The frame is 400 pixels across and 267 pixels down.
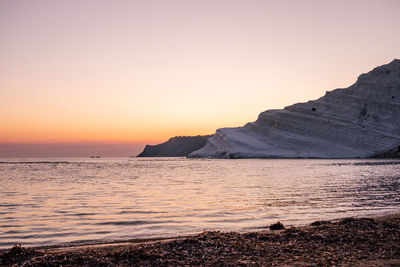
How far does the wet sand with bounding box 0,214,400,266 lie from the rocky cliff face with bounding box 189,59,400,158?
88.4 meters

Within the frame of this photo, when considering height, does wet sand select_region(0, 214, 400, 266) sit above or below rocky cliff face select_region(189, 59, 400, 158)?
below

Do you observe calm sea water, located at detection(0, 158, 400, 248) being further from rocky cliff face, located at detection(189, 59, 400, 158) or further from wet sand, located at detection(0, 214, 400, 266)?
rocky cliff face, located at detection(189, 59, 400, 158)

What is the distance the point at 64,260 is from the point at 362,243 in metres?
6.01

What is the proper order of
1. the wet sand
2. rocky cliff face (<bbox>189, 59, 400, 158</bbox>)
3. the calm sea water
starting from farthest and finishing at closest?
rocky cliff face (<bbox>189, 59, 400, 158</bbox>) < the calm sea water < the wet sand

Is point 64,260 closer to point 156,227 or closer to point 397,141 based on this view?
point 156,227

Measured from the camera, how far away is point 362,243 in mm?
8320

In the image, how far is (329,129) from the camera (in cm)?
10069

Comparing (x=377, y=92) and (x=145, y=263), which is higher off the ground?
(x=377, y=92)

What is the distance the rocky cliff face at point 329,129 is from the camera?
9788cm

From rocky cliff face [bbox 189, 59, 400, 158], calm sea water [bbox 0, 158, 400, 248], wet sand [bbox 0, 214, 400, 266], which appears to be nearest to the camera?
wet sand [bbox 0, 214, 400, 266]

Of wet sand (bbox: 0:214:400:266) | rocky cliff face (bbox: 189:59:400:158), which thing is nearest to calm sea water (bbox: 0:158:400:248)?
wet sand (bbox: 0:214:400:266)

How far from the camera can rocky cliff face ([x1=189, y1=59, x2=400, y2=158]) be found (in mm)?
97875

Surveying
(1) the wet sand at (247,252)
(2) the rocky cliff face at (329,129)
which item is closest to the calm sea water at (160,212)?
(1) the wet sand at (247,252)

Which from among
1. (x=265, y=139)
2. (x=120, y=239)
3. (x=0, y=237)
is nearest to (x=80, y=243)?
(x=120, y=239)
